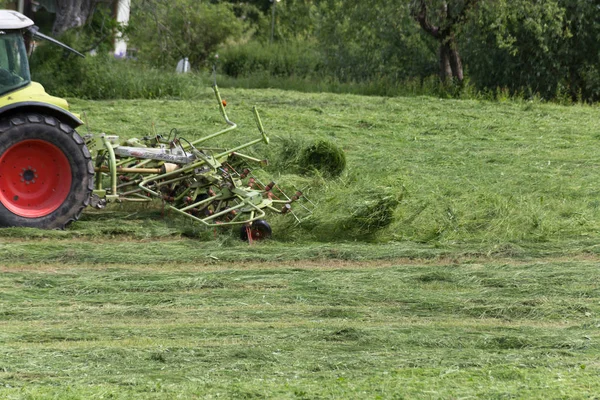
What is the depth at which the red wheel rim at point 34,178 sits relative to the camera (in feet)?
26.3

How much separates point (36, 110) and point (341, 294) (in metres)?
3.26

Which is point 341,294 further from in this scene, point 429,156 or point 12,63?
point 429,156

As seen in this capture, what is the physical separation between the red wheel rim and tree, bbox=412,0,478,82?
40.1ft

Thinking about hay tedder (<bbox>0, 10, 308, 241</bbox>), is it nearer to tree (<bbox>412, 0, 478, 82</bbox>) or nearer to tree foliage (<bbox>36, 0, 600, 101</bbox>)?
tree foliage (<bbox>36, 0, 600, 101</bbox>)

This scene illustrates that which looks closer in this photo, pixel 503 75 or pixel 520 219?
pixel 520 219

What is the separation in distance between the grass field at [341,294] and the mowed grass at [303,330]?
0.6 inches

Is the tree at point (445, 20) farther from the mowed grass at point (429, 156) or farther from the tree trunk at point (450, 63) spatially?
the mowed grass at point (429, 156)

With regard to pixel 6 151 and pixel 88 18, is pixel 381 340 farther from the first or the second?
pixel 88 18

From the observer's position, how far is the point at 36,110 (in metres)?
8.10

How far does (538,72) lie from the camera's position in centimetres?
2127

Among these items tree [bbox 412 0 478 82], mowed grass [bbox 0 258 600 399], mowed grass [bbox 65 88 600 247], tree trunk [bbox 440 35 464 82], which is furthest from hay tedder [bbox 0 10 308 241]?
tree trunk [bbox 440 35 464 82]

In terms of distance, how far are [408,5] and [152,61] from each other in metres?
8.69

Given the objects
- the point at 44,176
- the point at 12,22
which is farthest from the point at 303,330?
the point at 12,22

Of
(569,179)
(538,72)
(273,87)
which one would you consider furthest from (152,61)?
(569,179)
